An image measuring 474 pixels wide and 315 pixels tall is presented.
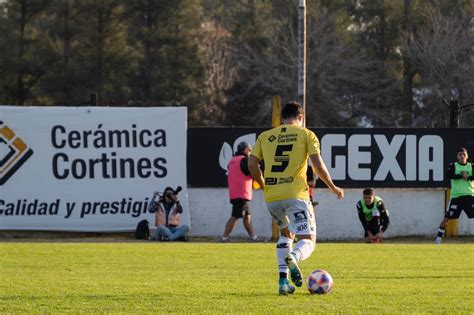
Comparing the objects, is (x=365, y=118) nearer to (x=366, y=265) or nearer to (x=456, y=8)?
(x=456, y=8)

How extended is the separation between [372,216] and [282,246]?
12028 millimetres

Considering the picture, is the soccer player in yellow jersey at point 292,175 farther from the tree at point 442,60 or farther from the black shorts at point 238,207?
the tree at point 442,60

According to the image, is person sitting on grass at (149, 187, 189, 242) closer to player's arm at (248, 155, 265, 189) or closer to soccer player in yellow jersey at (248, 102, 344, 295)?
player's arm at (248, 155, 265, 189)

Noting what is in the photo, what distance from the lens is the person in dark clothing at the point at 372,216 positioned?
2342cm

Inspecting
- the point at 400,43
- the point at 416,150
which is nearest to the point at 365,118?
the point at 400,43

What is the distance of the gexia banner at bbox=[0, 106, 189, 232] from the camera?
2566 centimetres

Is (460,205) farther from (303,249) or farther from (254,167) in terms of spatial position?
(303,249)

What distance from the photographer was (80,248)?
2000 cm

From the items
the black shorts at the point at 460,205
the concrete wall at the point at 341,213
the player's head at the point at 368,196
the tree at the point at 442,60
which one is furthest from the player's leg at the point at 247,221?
the tree at the point at 442,60

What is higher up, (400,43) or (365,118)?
(400,43)

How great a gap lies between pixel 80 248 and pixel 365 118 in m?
39.8

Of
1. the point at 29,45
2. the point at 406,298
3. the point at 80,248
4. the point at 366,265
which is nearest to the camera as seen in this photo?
the point at 406,298

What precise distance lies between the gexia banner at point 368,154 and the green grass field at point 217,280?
17.5 ft

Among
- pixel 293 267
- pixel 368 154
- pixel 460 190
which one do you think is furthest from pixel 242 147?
pixel 293 267
